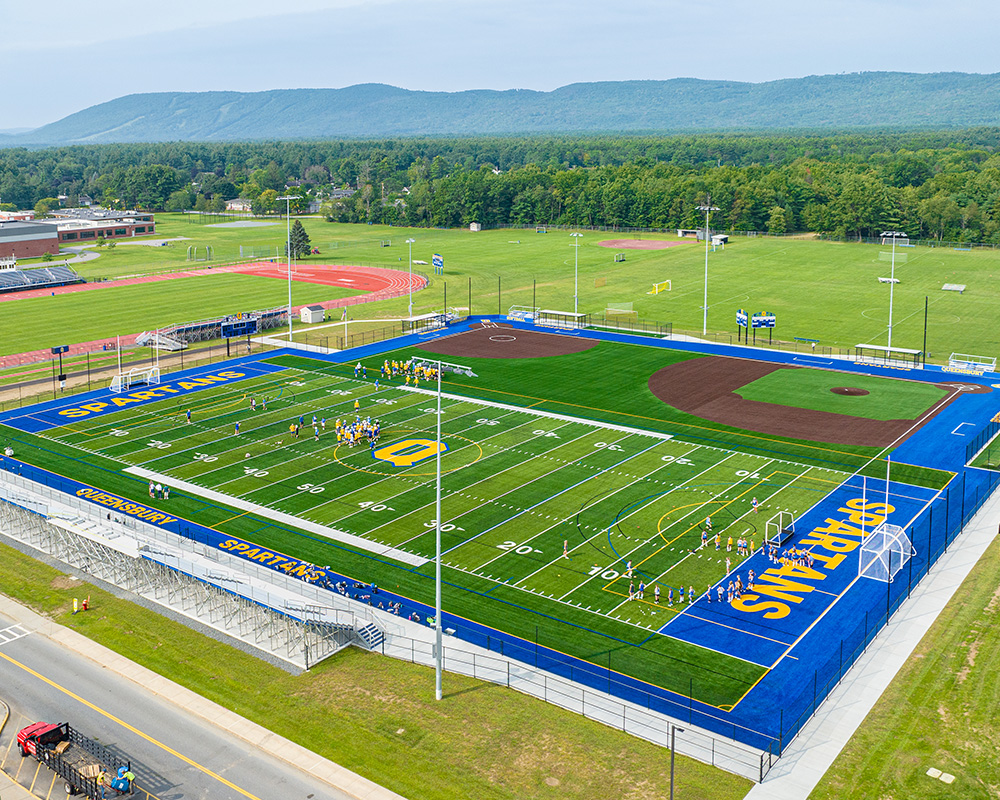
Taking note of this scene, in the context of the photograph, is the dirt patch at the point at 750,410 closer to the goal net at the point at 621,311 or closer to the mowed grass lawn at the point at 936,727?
the mowed grass lawn at the point at 936,727

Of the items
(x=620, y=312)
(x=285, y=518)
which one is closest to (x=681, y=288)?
(x=620, y=312)

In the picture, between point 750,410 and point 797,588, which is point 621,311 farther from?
point 797,588

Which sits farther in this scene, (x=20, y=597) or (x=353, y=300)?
(x=353, y=300)

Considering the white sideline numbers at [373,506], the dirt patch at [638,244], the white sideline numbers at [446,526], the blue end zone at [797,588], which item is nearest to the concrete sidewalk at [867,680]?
the blue end zone at [797,588]

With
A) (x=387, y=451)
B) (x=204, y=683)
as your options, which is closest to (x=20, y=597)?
(x=204, y=683)

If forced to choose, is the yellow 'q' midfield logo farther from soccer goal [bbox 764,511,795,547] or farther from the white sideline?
soccer goal [bbox 764,511,795,547]

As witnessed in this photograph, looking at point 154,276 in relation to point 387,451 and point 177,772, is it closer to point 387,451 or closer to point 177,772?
point 387,451

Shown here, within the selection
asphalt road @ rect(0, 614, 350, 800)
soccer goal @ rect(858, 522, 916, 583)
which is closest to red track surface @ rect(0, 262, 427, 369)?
asphalt road @ rect(0, 614, 350, 800)
